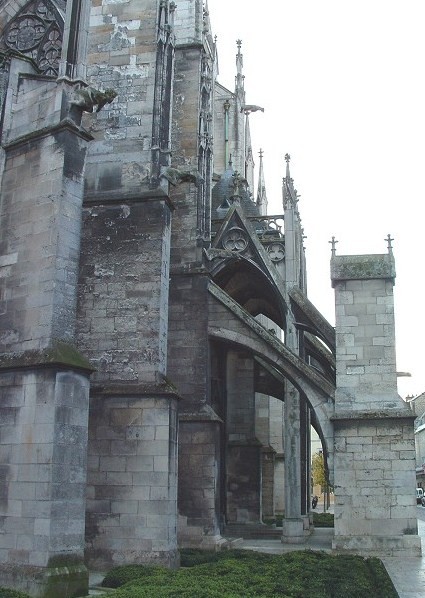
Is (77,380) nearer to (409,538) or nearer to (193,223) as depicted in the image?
(193,223)

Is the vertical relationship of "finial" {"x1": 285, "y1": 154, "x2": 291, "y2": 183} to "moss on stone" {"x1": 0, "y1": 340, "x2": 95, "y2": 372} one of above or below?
above

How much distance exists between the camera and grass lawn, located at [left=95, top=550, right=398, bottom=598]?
897 cm

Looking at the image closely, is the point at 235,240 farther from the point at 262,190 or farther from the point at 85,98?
the point at 262,190

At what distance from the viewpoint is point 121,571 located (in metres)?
11.2

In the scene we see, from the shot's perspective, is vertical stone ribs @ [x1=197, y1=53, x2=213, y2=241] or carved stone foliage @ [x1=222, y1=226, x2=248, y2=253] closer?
vertical stone ribs @ [x1=197, y1=53, x2=213, y2=241]

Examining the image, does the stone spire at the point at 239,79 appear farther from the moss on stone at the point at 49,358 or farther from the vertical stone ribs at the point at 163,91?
the moss on stone at the point at 49,358

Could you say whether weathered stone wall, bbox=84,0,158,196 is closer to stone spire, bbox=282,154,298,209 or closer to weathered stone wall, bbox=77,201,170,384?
weathered stone wall, bbox=77,201,170,384

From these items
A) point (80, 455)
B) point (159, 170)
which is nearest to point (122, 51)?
point (159, 170)

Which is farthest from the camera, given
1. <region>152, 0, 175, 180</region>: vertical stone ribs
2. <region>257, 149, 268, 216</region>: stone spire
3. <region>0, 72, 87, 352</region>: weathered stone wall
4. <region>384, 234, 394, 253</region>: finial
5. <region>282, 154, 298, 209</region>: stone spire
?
<region>257, 149, 268, 216</region>: stone spire

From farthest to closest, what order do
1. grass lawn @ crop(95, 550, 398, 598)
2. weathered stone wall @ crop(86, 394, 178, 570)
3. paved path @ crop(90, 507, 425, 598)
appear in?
weathered stone wall @ crop(86, 394, 178, 570) < paved path @ crop(90, 507, 425, 598) < grass lawn @ crop(95, 550, 398, 598)

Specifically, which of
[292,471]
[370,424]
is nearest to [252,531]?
[292,471]

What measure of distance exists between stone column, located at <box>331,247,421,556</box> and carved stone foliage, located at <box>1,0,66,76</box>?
8008 mm

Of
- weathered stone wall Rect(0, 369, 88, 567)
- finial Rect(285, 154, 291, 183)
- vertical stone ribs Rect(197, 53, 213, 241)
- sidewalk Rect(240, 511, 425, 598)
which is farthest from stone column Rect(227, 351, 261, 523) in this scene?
weathered stone wall Rect(0, 369, 88, 567)

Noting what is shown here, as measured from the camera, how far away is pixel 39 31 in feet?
55.1
